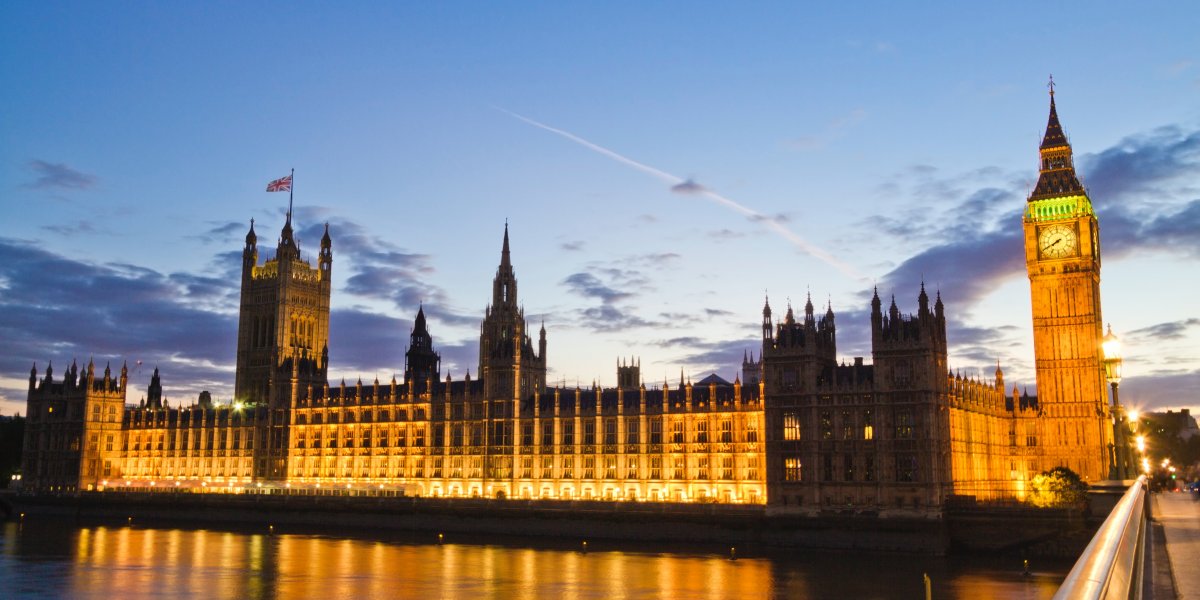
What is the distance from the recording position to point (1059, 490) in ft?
327

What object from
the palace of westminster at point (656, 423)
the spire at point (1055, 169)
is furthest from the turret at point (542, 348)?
the spire at point (1055, 169)

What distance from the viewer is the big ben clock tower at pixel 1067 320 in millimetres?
128750

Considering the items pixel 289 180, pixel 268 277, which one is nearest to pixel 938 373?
pixel 289 180

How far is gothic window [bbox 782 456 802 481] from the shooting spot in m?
106

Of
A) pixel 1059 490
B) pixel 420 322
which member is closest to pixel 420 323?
pixel 420 322

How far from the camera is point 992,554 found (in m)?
93.4

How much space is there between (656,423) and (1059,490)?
4492 cm

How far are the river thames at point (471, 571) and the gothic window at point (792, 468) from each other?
9.71 meters

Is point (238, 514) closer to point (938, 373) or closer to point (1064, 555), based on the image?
point (938, 373)

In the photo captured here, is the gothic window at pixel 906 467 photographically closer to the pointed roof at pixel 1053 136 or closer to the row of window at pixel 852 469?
the row of window at pixel 852 469

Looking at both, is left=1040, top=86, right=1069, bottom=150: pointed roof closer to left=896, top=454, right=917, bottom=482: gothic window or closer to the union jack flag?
left=896, top=454, right=917, bottom=482: gothic window

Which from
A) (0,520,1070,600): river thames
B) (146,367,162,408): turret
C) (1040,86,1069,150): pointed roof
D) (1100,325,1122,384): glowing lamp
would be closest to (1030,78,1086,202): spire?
(1040,86,1069,150): pointed roof

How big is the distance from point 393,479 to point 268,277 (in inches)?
2521

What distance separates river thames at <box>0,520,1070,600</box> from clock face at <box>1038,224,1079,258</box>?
195ft
